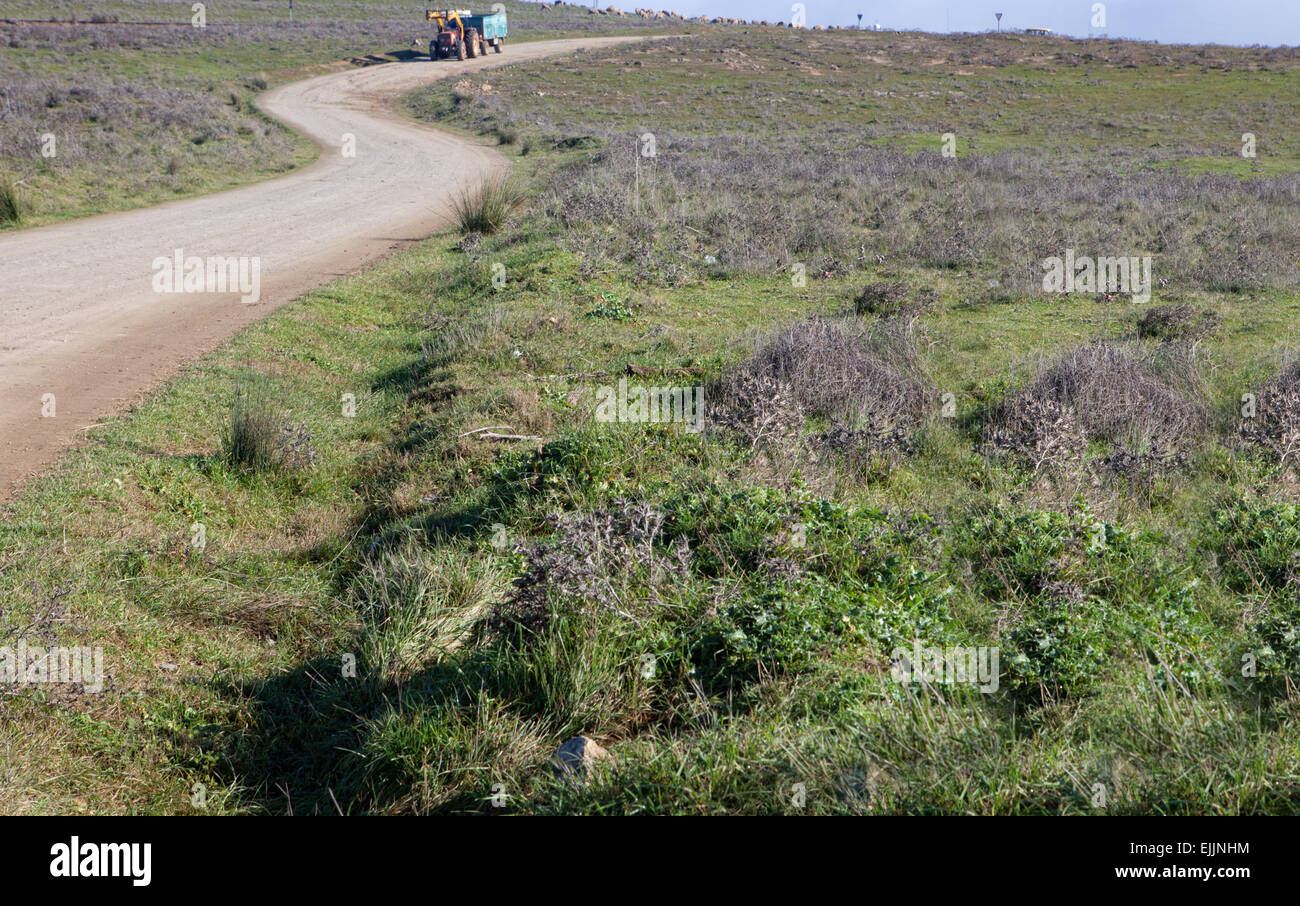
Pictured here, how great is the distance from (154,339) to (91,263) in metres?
3.62

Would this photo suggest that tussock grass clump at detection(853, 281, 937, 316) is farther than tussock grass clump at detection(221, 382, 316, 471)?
Yes

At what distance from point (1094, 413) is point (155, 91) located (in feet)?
101

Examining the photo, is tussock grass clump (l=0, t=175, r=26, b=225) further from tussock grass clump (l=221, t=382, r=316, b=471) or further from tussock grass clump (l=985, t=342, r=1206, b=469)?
tussock grass clump (l=985, t=342, r=1206, b=469)

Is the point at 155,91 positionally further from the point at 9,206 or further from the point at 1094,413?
the point at 1094,413

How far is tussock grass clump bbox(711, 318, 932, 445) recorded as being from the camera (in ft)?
19.7

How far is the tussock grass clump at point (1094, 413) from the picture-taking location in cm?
577

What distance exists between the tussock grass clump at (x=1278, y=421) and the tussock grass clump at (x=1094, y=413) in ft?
1.11

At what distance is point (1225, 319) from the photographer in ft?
32.1

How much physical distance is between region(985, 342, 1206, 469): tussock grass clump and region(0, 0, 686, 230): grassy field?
1397 centimetres

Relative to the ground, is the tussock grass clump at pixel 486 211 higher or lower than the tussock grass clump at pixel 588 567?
higher

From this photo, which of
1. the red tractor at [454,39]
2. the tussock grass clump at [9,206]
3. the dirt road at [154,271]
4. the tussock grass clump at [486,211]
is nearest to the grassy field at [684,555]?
the dirt road at [154,271]

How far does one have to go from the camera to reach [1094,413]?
6.45m

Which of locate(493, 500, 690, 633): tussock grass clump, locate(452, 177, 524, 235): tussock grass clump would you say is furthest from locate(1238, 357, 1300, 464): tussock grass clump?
locate(452, 177, 524, 235): tussock grass clump

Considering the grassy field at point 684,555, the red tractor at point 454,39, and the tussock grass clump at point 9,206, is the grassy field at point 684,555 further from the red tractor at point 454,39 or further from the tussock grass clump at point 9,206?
the red tractor at point 454,39
